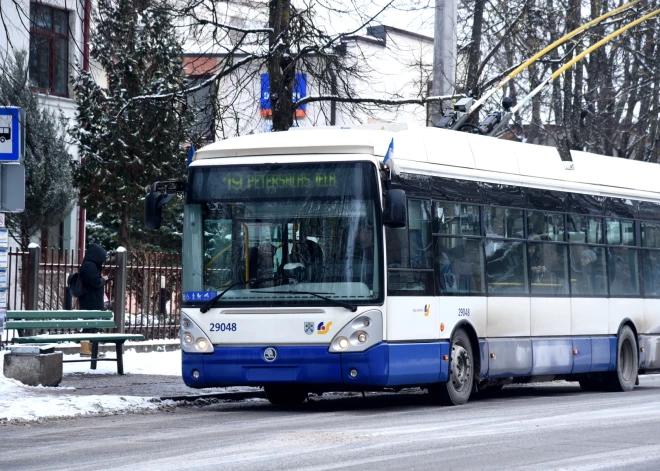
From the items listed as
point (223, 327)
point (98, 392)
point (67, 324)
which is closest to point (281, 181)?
point (223, 327)

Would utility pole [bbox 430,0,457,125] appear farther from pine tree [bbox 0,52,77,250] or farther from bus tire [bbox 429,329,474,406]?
pine tree [bbox 0,52,77,250]

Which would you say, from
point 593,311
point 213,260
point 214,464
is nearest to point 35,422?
point 213,260

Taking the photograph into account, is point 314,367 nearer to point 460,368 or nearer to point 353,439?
point 460,368

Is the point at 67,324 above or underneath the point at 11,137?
underneath

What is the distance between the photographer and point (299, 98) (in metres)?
22.9

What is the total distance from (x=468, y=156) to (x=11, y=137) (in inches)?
218

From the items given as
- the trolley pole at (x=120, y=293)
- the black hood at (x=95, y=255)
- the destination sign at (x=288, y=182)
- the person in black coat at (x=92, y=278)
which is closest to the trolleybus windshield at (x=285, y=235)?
the destination sign at (x=288, y=182)

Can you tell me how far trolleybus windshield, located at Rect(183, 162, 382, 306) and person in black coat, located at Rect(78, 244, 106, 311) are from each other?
6.38 meters

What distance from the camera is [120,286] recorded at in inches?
914

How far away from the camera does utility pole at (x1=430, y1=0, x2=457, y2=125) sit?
2172 cm

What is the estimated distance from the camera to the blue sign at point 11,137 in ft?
44.7

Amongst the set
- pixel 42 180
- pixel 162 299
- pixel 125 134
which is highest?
pixel 125 134

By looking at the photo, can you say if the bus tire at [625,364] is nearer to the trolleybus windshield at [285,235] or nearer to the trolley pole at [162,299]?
the trolleybus windshield at [285,235]

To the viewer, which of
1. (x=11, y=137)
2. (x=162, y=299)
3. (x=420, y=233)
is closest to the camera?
(x=11, y=137)
